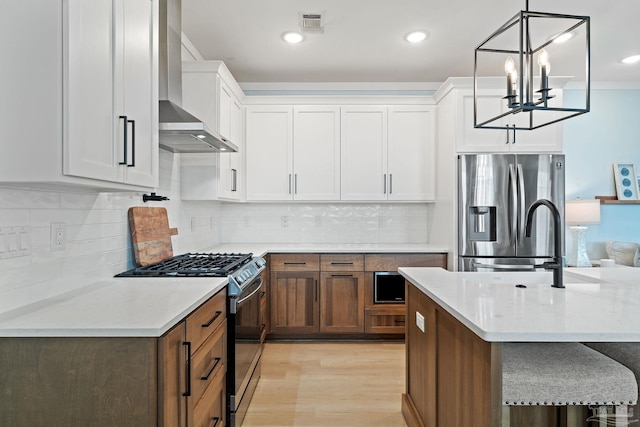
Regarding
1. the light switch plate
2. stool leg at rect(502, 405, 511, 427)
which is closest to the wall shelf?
the light switch plate

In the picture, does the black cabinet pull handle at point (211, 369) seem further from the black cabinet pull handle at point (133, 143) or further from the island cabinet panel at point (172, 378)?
the black cabinet pull handle at point (133, 143)

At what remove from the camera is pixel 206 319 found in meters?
1.76

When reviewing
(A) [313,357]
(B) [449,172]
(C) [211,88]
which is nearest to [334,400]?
(A) [313,357]

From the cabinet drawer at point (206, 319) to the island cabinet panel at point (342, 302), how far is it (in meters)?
1.84

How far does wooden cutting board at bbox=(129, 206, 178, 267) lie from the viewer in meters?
2.43

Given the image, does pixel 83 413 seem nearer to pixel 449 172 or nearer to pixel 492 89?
pixel 449 172

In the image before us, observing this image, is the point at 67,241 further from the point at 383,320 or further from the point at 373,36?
the point at 383,320

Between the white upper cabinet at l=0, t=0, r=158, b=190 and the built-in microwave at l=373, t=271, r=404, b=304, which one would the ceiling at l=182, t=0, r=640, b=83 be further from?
the built-in microwave at l=373, t=271, r=404, b=304

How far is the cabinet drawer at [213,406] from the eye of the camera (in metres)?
1.66

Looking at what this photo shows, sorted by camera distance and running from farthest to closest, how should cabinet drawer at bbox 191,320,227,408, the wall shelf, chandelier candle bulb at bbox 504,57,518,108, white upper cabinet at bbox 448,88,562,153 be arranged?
1. the wall shelf
2. white upper cabinet at bbox 448,88,562,153
3. chandelier candle bulb at bbox 504,57,518,108
4. cabinet drawer at bbox 191,320,227,408

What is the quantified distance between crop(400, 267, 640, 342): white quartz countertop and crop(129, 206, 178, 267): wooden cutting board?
5.31 feet

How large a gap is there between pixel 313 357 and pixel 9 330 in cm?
257

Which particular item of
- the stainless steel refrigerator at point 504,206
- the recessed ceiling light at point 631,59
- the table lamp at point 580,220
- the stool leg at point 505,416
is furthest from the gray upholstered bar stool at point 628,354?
the recessed ceiling light at point 631,59

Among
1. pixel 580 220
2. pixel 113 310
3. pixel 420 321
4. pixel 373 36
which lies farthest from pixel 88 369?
pixel 580 220
